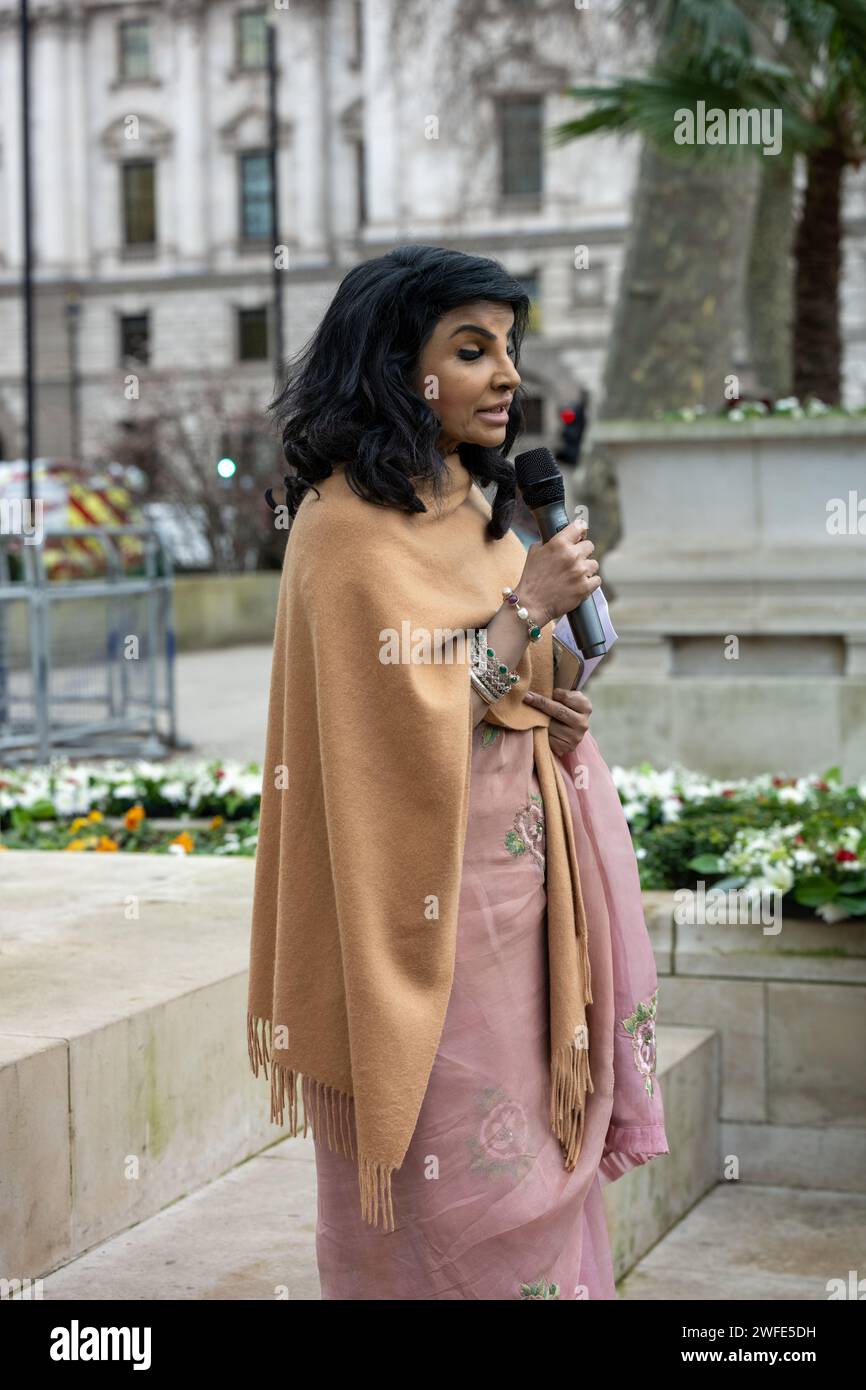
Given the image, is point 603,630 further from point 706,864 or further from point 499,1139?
point 706,864

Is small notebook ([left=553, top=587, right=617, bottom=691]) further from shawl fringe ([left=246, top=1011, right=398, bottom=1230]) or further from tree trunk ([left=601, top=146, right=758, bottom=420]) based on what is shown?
tree trunk ([left=601, top=146, right=758, bottom=420])

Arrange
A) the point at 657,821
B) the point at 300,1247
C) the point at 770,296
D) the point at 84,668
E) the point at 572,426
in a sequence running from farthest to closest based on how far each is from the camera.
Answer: the point at 770,296 → the point at 572,426 → the point at 84,668 → the point at 657,821 → the point at 300,1247

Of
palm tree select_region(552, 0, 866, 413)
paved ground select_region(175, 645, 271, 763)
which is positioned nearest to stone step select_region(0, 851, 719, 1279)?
paved ground select_region(175, 645, 271, 763)

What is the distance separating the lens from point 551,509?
2789 mm

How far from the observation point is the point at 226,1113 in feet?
14.0

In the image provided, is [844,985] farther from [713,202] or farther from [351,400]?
[713,202]

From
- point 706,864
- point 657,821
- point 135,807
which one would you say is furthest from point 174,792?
point 706,864

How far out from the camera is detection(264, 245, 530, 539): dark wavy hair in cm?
266

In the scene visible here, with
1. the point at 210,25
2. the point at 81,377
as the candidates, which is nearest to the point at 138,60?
the point at 210,25

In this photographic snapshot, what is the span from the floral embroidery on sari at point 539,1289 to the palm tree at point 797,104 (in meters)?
Answer: 7.71

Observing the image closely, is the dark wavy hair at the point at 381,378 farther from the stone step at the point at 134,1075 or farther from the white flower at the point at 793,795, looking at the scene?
the white flower at the point at 793,795

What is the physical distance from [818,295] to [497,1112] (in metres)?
9.68

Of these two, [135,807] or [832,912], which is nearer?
[832,912]
